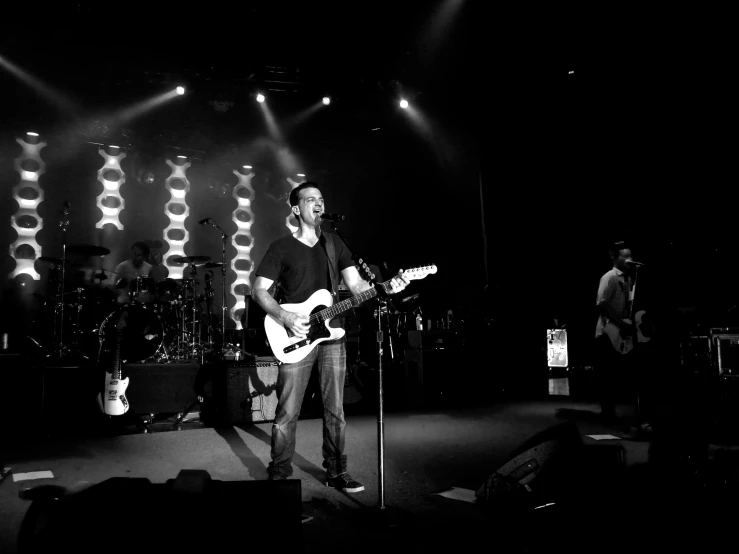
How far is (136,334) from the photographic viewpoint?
6559 mm

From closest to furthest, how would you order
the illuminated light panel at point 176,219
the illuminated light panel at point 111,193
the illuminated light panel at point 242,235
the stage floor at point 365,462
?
the stage floor at point 365,462 < the illuminated light panel at point 111,193 < the illuminated light panel at point 176,219 < the illuminated light panel at point 242,235

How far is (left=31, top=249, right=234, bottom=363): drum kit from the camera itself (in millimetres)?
7586

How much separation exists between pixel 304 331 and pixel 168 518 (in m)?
1.99

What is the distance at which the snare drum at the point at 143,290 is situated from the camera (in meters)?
8.20

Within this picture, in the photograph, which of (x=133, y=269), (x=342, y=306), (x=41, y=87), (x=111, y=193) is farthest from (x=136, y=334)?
(x=41, y=87)

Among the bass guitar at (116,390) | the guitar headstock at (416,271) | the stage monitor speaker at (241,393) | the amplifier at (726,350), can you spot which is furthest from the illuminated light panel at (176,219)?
the amplifier at (726,350)

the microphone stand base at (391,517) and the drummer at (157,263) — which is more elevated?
the drummer at (157,263)

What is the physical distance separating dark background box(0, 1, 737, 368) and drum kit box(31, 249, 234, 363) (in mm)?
2108

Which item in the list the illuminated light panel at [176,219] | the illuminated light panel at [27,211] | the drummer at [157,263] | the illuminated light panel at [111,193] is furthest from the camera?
the illuminated light panel at [176,219]

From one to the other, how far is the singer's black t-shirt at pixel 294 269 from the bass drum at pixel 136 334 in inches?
135

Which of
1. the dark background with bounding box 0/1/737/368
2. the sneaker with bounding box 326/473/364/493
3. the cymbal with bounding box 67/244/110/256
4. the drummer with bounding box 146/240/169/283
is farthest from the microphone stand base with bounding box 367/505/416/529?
the drummer with bounding box 146/240/169/283

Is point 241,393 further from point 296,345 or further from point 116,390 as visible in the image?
point 296,345

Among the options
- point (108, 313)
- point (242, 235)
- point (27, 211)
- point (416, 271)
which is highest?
point (27, 211)

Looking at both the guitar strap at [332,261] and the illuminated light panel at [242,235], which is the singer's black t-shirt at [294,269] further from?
the illuminated light panel at [242,235]
